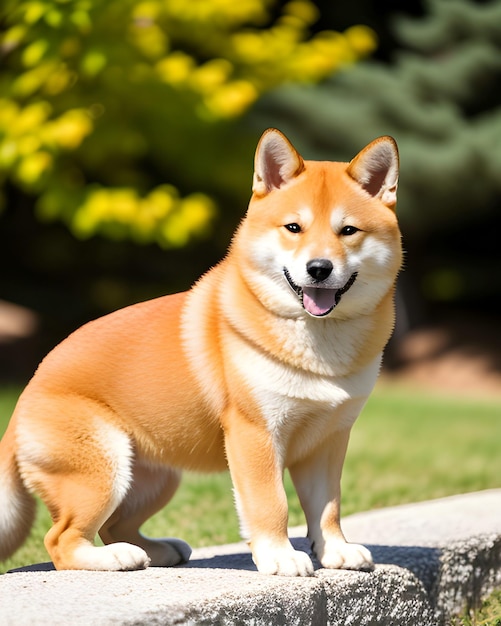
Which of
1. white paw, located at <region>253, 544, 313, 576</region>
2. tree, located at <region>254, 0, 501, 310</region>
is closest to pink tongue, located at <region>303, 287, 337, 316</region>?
white paw, located at <region>253, 544, 313, 576</region>

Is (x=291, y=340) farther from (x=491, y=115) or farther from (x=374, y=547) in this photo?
(x=491, y=115)

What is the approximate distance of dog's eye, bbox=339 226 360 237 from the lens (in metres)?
3.19

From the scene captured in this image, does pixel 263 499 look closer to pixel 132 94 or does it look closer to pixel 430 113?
pixel 132 94

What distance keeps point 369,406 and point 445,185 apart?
383cm

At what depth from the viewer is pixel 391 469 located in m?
7.00

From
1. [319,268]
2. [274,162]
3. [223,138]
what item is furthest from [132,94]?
[319,268]

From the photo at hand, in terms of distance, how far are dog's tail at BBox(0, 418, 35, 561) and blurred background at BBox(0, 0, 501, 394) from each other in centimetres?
726

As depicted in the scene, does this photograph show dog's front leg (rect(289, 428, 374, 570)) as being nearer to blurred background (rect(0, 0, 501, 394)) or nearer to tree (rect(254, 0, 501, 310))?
blurred background (rect(0, 0, 501, 394))

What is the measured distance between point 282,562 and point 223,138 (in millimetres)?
11027

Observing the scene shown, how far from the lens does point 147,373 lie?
3416 mm

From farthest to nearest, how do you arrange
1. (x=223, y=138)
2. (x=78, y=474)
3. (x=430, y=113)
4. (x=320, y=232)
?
(x=223, y=138) → (x=430, y=113) → (x=78, y=474) → (x=320, y=232)

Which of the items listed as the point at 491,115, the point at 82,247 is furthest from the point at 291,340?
the point at 82,247

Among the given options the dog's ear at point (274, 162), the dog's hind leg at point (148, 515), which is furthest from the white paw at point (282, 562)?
the dog's ear at point (274, 162)

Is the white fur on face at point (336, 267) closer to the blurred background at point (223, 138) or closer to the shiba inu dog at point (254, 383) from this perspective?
the shiba inu dog at point (254, 383)
